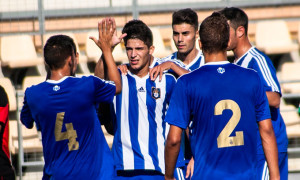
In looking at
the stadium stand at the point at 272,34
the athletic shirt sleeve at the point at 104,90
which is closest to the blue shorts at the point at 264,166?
the athletic shirt sleeve at the point at 104,90

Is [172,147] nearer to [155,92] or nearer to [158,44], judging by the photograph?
[155,92]

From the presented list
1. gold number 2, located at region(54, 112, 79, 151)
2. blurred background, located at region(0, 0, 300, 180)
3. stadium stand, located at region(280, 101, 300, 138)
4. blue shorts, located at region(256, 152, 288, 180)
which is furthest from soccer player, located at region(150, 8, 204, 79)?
blurred background, located at region(0, 0, 300, 180)

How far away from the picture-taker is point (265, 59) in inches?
179

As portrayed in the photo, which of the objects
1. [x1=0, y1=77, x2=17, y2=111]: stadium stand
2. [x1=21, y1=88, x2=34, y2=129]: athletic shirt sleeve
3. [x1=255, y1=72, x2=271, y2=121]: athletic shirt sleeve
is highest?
[x1=255, y1=72, x2=271, y2=121]: athletic shirt sleeve

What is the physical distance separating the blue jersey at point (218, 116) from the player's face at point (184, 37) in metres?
1.35

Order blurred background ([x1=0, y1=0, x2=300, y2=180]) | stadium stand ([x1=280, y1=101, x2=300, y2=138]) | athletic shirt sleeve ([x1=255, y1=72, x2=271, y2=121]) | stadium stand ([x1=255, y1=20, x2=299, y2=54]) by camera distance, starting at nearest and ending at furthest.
Answer: 1. athletic shirt sleeve ([x1=255, y1=72, x2=271, y2=121])
2. stadium stand ([x1=280, y1=101, x2=300, y2=138])
3. blurred background ([x1=0, y1=0, x2=300, y2=180])
4. stadium stand ([x1=255, y1=20, x2=299, y2=54])

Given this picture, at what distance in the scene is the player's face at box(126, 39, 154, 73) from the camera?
444cm

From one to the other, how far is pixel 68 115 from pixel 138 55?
2.70 feet

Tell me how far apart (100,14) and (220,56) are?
5.74 m

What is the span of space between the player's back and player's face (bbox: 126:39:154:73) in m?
0.95

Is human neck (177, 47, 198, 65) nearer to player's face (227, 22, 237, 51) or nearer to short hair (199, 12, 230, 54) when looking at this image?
player's face (227, 22, 237, 51)

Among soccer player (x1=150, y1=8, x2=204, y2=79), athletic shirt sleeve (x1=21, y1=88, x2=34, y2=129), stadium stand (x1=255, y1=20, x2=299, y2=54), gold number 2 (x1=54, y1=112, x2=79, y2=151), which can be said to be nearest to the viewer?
gold number 2 (x1=54, y1=112, x2=79, y2=151)

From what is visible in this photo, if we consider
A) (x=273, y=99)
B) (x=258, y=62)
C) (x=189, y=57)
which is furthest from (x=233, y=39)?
(x=273, y=99)

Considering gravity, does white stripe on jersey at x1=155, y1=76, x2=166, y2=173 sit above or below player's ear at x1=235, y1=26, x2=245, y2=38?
below
